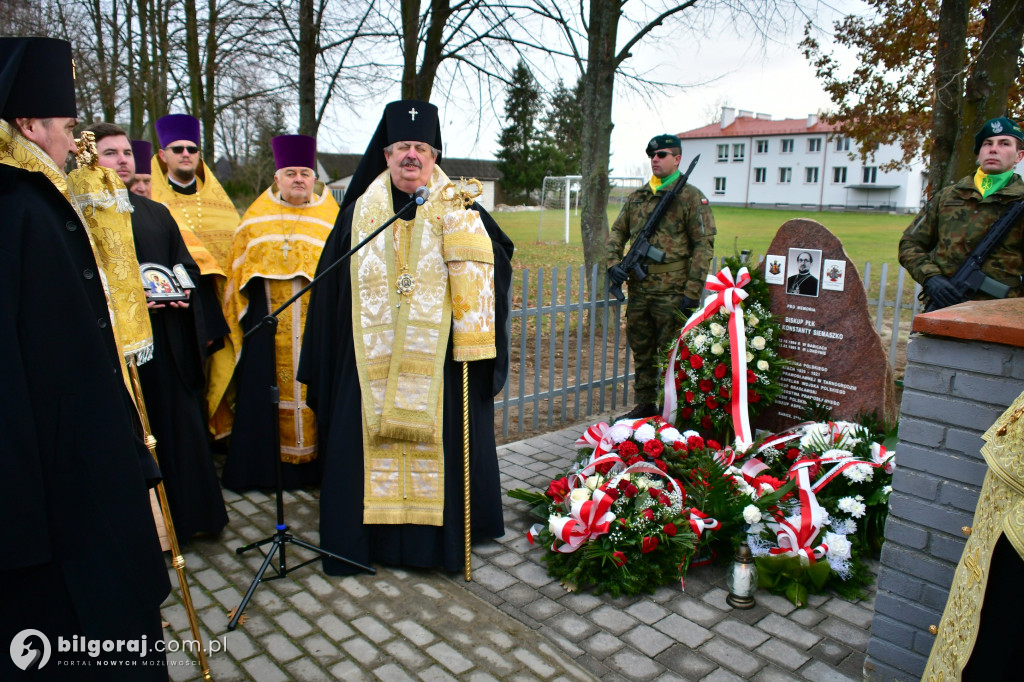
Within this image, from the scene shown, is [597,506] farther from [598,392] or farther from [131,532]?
[598,392]

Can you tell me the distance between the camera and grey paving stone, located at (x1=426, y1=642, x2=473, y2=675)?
316 centimetres

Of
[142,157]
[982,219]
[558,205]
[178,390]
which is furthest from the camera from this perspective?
[558,205]

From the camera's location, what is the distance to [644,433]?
16.1 ft

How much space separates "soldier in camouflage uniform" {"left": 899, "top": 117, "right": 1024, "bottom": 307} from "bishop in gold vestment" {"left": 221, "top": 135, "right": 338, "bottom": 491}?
4238 mm

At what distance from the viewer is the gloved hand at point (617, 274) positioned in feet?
20.7

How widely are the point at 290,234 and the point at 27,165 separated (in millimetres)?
2771

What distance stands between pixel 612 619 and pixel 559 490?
112cm

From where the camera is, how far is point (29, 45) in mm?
2254

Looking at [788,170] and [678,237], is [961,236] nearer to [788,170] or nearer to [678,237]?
[678,237]

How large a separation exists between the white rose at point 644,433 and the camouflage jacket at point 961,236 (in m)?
2.26

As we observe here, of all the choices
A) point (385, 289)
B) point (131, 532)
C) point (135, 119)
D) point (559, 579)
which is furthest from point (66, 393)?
point (135, 119)

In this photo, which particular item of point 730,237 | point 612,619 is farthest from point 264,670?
point 730,237

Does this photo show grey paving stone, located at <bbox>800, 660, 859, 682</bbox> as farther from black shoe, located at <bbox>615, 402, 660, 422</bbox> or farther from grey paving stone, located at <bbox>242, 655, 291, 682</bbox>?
black shoe, located at <bbox>615, 402, 660, 422</bbox>

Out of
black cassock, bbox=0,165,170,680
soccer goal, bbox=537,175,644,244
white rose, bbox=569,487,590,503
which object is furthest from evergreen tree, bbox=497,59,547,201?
black cassock, bbox=0,165,170,680
